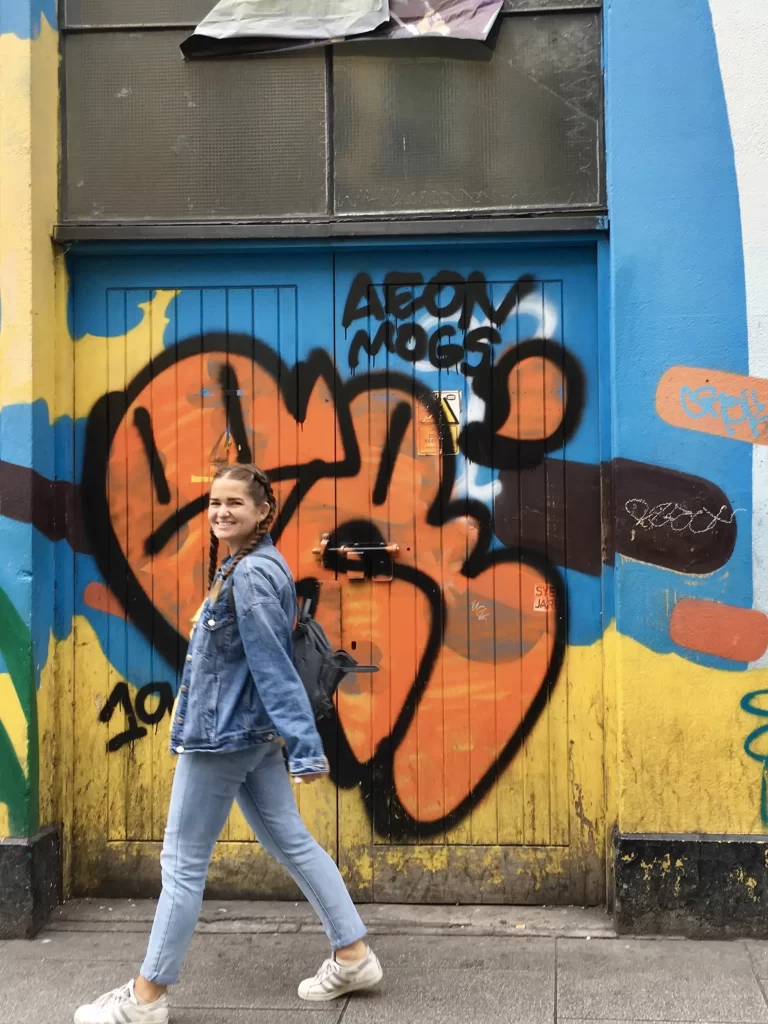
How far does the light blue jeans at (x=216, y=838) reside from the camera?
357 cm

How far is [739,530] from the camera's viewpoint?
435cm

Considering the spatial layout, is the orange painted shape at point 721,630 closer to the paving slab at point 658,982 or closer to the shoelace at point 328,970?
the paving slab at point 658,982

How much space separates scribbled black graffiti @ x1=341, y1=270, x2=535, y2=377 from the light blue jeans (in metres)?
1.88

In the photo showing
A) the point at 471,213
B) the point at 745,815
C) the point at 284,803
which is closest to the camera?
the point at 284,803

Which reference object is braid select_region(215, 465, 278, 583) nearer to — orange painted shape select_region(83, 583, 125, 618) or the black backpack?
the black backpack

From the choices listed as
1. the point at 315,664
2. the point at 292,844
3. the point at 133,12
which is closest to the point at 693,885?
the point at 292,844

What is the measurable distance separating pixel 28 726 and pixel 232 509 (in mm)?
1624

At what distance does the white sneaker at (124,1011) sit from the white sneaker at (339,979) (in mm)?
513

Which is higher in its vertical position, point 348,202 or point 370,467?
point 348,202

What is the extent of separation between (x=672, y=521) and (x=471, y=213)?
1558mm

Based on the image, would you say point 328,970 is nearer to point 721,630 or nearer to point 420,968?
point 420,968

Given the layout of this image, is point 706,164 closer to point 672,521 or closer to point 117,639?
point 672,521

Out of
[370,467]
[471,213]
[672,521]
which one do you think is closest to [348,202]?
[471,213]

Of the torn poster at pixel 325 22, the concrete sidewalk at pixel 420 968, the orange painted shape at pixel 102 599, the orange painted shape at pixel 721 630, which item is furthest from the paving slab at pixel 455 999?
the torn poster at pixel 325 22
